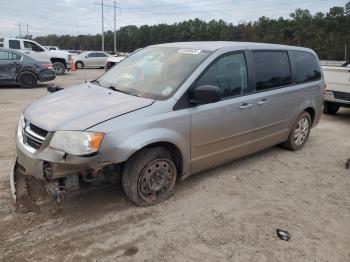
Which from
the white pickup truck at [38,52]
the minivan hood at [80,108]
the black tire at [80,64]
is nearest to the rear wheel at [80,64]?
Result: the black tire at [80,64]

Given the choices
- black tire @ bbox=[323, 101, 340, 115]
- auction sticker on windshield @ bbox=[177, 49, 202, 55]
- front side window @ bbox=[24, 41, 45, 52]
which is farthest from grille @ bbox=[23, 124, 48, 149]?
front side window @ bbox=[24, 41, 45, 52]

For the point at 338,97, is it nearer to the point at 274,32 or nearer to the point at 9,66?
the point at 9,66

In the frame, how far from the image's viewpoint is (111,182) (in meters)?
3.70

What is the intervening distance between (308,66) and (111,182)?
4.05 m

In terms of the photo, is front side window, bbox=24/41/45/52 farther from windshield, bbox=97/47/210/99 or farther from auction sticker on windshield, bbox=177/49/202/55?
auction sticker on windshield, bbox=177/49/202/55

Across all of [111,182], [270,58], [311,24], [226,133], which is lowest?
[111,182]

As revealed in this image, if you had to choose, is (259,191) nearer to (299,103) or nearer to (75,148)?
(299,103)

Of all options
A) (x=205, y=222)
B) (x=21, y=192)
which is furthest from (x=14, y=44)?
(x=205, y=222)

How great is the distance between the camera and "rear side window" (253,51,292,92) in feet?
16.1

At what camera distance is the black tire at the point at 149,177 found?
144 inches

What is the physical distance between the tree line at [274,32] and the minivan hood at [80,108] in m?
64.2

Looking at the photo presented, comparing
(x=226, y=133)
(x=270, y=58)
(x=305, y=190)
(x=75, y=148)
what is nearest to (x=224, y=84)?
(x=226, y=133)

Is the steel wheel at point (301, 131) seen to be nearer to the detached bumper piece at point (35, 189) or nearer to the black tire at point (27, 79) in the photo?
the detached bumper piece at point (35, 189)

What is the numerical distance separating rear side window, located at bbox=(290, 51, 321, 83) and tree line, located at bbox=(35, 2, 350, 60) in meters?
60.9
